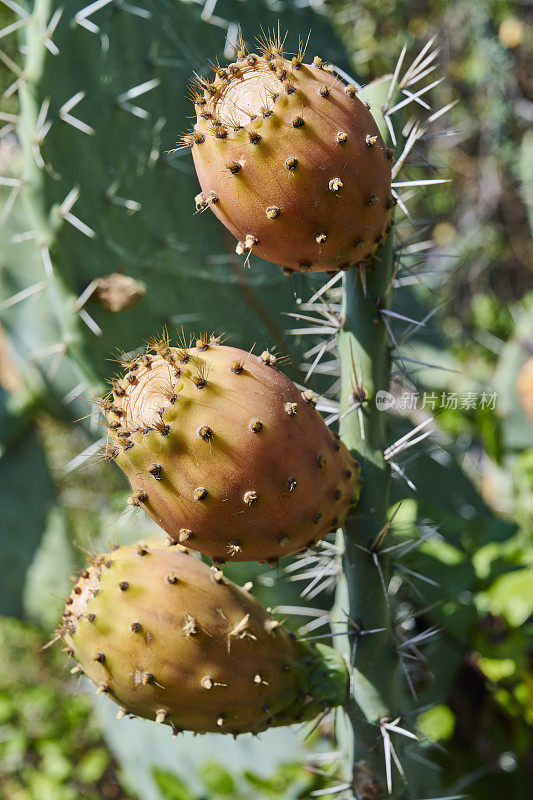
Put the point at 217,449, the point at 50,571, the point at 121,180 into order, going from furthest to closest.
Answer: the point at 50,571, the point at 121,180, the point at 217,449

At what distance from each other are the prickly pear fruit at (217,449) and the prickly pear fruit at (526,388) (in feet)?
5.28

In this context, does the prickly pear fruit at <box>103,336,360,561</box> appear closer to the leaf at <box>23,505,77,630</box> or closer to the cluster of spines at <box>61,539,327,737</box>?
the cluster of spines at <box>61,539,327,737</box>

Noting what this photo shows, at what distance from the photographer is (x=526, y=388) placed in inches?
81.4

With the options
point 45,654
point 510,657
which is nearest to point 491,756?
point 510,657

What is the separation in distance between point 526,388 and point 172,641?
169 centimetres

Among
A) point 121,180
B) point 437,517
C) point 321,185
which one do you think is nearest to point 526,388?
point 437,517

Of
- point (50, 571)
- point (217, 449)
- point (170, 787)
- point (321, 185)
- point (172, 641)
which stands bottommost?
point (50, 571)

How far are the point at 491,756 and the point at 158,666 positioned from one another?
1.17 m

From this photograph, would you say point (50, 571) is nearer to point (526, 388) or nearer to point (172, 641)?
point (526, 388)

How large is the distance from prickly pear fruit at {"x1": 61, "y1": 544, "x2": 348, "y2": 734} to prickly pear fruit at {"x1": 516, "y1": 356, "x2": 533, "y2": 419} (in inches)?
61.2

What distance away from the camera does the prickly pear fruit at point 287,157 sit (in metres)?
0.55

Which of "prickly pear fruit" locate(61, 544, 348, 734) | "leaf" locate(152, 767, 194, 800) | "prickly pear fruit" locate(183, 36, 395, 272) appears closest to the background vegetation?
"leaf" locate(152, 767, 194, 800)

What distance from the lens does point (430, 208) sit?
3.91 m

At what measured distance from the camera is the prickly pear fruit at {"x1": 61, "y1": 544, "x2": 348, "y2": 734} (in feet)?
1.95
